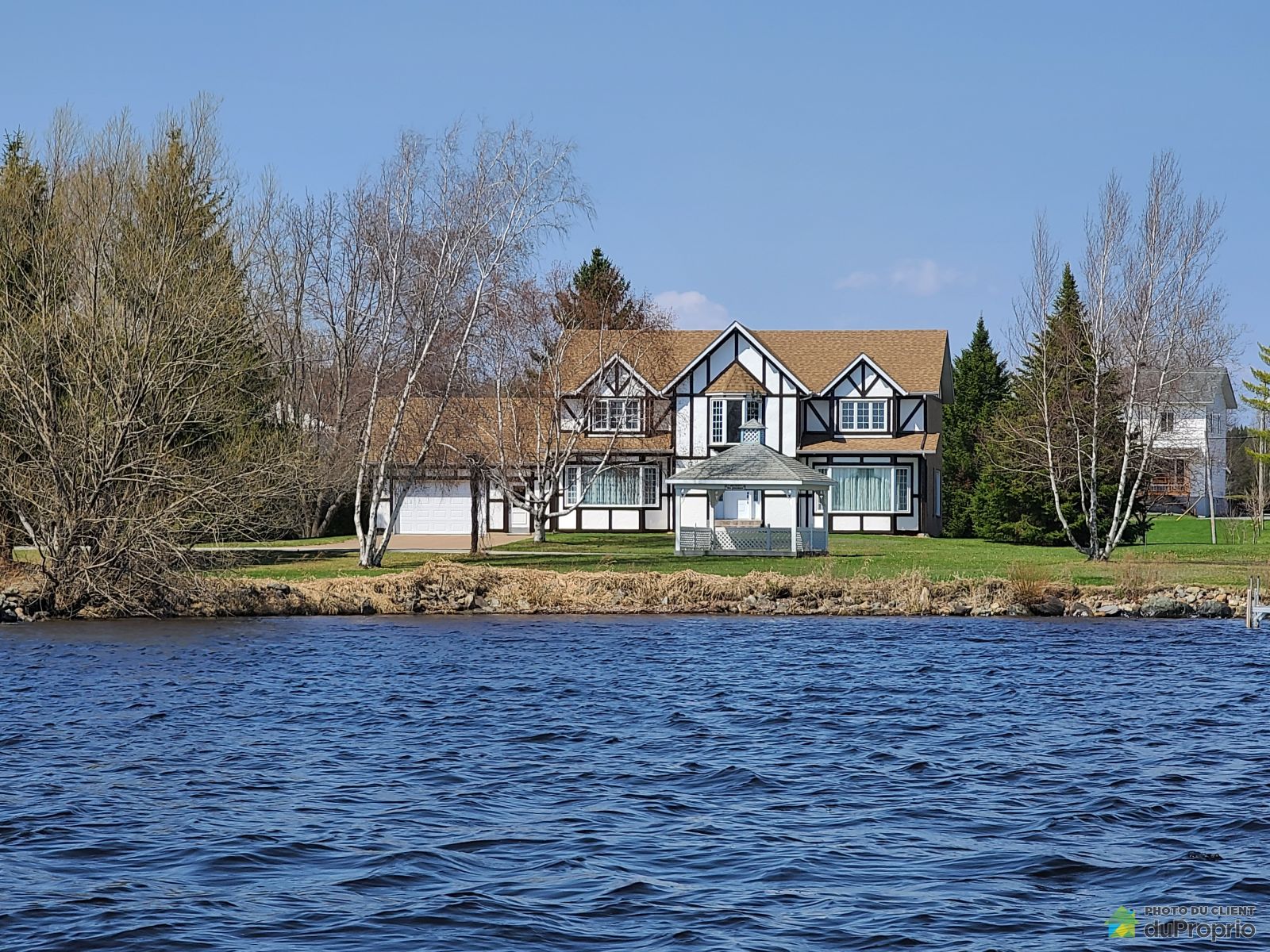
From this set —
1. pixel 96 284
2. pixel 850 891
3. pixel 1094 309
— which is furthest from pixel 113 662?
pixel 1094 309

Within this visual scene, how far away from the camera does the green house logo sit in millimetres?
10547

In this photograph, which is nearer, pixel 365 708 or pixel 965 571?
pixel 365 708

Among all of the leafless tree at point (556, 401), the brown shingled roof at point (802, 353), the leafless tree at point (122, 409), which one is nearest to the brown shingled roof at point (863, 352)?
the brown shingled roof at point (802, 353)

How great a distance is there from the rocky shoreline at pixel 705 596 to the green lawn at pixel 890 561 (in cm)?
100

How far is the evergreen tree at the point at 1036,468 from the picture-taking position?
147ft

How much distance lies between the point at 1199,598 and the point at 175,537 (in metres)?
22.7

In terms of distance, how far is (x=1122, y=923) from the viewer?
10781 millimetres

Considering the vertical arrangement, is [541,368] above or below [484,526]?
above

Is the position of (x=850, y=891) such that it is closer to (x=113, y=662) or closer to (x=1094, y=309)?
(x=113, y=662)

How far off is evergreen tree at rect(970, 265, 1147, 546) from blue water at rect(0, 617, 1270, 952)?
18.7 m

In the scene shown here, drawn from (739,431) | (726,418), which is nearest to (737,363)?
(726,418)

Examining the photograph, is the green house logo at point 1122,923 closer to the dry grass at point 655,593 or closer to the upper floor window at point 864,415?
the dry grass at point 655,593

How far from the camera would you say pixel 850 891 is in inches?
458

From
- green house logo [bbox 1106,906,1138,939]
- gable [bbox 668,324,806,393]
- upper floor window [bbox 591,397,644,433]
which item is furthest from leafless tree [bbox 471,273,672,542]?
green house logo [bbox 1106,906,1138,939]
